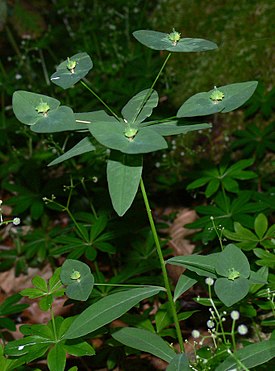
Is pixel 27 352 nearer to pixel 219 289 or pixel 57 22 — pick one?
pixel 219 289

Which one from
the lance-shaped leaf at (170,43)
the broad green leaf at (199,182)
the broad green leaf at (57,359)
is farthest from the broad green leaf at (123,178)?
the broad green leaf at (199,182)

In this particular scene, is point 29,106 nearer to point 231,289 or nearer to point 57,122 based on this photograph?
point 57,122

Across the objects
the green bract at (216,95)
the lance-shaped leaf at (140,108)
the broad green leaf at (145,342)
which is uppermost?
the green bract at (216,95)

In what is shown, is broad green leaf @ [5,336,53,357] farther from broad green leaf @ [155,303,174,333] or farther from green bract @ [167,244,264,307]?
green bract @ [167,244,264,307]

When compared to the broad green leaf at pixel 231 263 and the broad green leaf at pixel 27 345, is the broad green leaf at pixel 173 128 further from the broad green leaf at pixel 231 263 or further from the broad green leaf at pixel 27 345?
the broad green leaf at pixel 27 345

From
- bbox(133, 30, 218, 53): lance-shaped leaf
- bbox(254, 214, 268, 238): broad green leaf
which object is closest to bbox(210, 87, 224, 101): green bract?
bbox(133, 30, 218, 53): lance-shaped leaf

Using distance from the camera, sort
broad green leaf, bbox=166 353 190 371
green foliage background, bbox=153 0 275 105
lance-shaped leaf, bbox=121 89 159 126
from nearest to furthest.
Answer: broad green leaf, bbox=166 353 190 371
lance-shaped leaf, bbox=121 89 159 126
green foliage background, bbox=153 0 275 105

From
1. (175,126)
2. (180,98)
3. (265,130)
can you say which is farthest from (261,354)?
(180,98)
